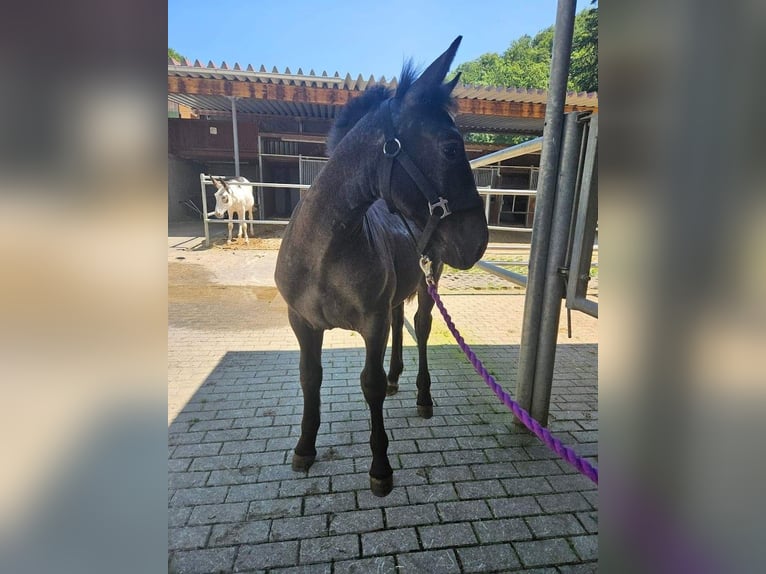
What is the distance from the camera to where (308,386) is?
2668 millimetres

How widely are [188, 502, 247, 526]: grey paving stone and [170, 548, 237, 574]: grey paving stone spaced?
18 centimetres

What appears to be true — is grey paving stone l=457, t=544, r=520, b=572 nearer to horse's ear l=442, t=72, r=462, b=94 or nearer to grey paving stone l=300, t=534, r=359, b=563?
grey paving stone l=300, t=534, r=359, b=563

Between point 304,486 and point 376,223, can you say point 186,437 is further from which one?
point 376,223

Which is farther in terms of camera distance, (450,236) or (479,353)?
(479,353)

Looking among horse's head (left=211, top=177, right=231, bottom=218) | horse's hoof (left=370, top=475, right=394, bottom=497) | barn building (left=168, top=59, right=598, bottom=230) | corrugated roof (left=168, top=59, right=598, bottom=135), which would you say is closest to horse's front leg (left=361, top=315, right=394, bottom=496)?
horse's hoof (left=370, top=475, right=394, bottom=497)

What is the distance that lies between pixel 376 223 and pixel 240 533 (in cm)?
190

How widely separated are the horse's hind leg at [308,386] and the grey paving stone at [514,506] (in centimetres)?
114

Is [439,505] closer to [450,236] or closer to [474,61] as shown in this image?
[450,236]

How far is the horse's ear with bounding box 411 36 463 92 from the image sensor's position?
1.86m

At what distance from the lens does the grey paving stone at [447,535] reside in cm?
200
